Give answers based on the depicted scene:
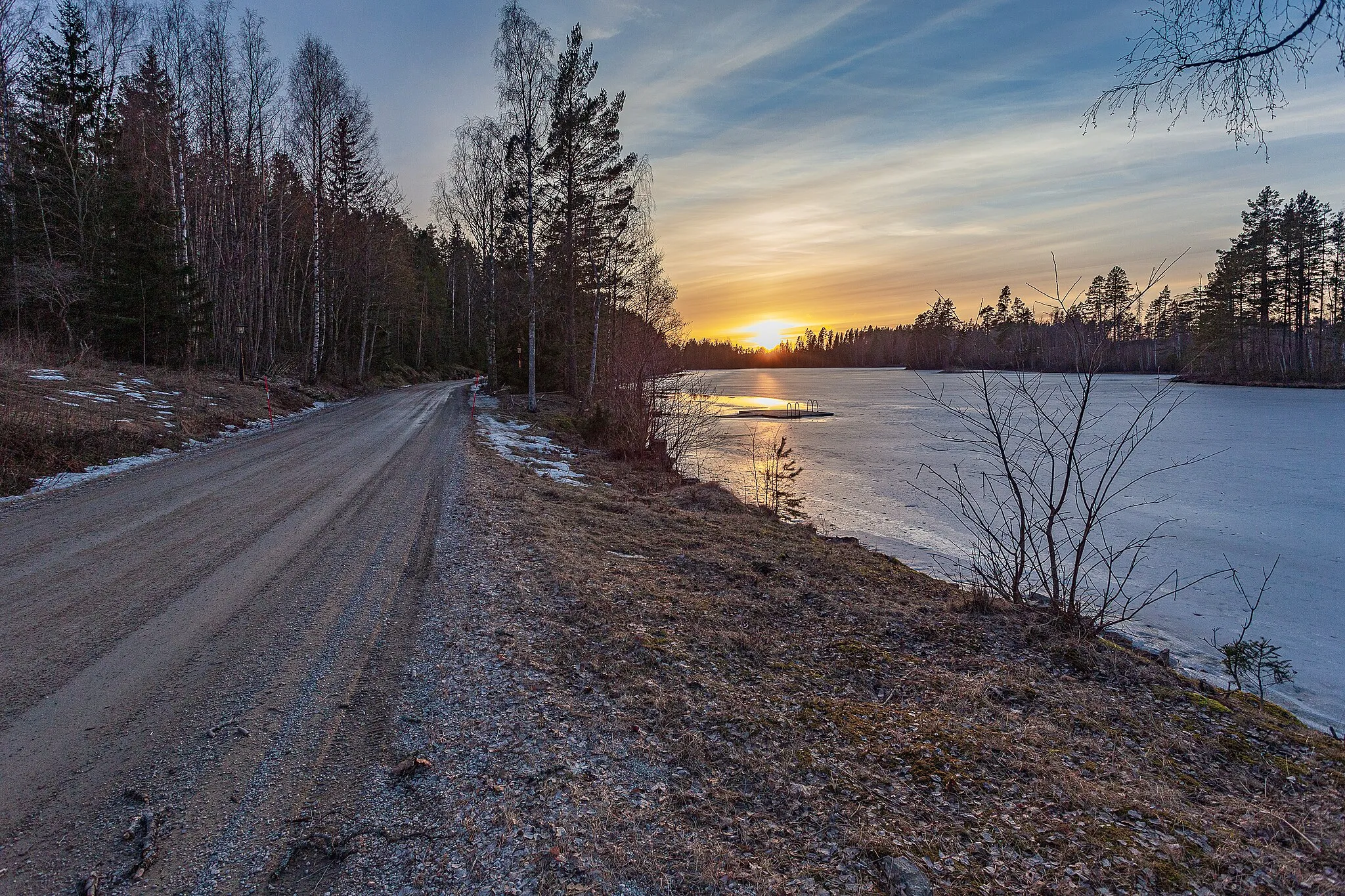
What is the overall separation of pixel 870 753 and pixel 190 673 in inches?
150

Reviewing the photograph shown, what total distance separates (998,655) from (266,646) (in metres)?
5.15

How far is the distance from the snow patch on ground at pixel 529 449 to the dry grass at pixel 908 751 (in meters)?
5.76

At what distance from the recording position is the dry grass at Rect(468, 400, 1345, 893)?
7.27ft

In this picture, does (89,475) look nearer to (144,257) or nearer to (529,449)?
(529,449)

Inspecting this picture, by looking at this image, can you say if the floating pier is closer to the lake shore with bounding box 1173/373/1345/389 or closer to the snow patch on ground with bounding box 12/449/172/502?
the lake shore with bounding box 1173/373/1345/389

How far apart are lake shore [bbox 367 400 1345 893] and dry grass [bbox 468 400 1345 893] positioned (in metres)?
0.01

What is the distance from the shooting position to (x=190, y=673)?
3.33 meters

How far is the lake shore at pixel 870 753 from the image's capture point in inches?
87.2

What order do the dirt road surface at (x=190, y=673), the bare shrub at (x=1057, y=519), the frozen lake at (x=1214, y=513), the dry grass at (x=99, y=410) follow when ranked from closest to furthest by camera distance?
the dirt road surface at (x=190, y=673)
the bare shrub at (x=1057, y=519)
the frozen lake at (x=1214, y=513)
the dry grass at (x=99, y=410)

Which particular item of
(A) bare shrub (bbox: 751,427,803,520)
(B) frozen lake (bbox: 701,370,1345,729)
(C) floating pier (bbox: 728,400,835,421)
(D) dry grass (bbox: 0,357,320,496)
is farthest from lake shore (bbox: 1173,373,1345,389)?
(D) dry grass (bbox: 0,357,320,496)

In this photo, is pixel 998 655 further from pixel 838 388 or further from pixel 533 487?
pixel 838 388

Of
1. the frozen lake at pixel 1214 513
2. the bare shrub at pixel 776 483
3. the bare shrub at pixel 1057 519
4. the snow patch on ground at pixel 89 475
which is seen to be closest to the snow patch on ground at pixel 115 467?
the snow patch on ground at pixel 89 475

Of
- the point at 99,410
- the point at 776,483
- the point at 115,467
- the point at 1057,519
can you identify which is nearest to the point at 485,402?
the point at 99,410

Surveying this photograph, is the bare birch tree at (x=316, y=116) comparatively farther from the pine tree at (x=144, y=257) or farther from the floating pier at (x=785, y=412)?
the floating pier at (x=785, y=412)
